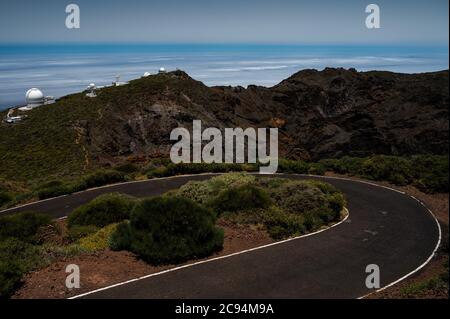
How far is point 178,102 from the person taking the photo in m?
51.8

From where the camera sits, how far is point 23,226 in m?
14.8

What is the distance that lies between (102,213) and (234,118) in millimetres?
39552

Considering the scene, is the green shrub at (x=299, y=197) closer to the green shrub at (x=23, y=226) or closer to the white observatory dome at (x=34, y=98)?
the green shrub at (x=23, y=226)

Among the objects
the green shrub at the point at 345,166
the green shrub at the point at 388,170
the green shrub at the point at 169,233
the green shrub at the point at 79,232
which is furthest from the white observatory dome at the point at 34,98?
the green shrub at the point at 169,233

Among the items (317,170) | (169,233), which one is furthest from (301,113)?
(169,233)

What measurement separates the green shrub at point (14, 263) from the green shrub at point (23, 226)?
82.0 inches

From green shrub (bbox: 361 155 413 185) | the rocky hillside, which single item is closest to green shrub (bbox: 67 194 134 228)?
green shrub (bbox: 361 155 413 185)

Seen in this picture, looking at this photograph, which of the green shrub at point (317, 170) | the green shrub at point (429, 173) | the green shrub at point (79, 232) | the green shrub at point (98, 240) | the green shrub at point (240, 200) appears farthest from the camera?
the green shrub at point (317, 170)

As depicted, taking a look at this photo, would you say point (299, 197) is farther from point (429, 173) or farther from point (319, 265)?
point (429, 173)

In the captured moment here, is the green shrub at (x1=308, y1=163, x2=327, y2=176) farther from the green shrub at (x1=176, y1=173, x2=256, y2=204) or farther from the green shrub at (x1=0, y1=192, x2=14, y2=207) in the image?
the green shrub at (x1=0, y1=192, x2=14, y2=207)

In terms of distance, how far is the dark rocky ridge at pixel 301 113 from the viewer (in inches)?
1711

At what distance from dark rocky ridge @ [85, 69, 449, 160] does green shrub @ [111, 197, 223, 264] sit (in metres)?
25.9

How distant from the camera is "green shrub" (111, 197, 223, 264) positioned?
11375 millimetres
